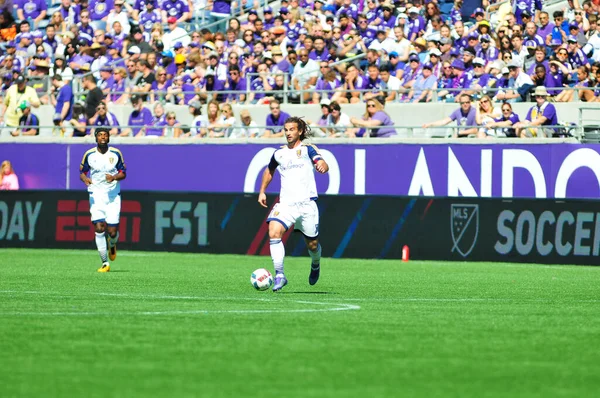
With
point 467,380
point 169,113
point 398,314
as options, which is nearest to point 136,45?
point 169,113

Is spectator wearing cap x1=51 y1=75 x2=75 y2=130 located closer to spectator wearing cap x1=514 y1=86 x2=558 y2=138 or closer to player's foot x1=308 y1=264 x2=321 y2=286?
spectator wearing cap x1=514 y1=86 x2=558 y2=138

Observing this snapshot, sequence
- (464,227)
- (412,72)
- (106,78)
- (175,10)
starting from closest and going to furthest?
(464,227), (412,72), (106,78), (175,10)

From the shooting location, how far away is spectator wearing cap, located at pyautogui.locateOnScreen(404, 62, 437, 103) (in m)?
29.9

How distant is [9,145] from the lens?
34938mm

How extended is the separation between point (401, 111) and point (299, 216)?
13.3m

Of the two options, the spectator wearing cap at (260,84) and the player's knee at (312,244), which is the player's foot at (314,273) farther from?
the spectator wearing cap at (260,84)

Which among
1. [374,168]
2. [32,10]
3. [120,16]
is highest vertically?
[32,10]

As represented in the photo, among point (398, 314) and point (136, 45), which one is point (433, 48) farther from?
point (398, 314)

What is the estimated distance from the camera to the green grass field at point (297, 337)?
341 inches

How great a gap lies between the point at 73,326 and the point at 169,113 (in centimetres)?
2142

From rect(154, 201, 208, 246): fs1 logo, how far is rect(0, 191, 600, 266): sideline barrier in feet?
0.07

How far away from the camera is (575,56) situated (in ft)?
93.2

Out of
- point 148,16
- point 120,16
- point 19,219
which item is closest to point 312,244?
point 19,219

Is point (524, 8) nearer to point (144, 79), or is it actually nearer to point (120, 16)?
point (144, 79)
